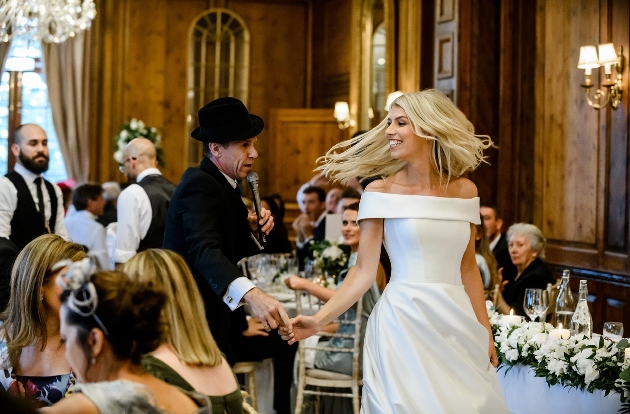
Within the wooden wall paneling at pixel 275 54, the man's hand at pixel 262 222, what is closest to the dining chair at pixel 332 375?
the man's hand at pixel 262 222

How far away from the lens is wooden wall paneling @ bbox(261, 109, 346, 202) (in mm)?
12105

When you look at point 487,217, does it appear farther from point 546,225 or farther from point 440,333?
point 440,333

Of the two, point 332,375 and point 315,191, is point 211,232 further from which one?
point 315,191

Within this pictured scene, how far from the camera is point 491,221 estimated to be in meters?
6.82

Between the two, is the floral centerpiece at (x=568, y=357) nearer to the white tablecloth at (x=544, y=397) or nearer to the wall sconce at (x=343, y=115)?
the white tablecloth at (x=544, y=397)

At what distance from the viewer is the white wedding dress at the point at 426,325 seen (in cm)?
310

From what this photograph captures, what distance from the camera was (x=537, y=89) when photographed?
26.0ft

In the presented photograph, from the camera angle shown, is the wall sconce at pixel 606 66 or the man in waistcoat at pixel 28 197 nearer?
the man in waistcoat at pixel 28 197

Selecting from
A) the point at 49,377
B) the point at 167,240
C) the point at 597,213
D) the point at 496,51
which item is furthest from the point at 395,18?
the point at 49,377

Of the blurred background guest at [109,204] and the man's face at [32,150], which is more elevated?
the man's face at [32,150]

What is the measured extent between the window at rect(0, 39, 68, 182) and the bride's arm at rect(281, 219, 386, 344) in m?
9.65

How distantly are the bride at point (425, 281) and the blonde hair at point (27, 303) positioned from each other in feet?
2.69

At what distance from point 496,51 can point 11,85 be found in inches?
277

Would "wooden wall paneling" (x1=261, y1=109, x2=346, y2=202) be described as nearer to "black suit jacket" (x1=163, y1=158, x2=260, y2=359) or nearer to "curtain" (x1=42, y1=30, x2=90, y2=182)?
"curtain" (x1=42, y1=30, x2=90, y2=182)
